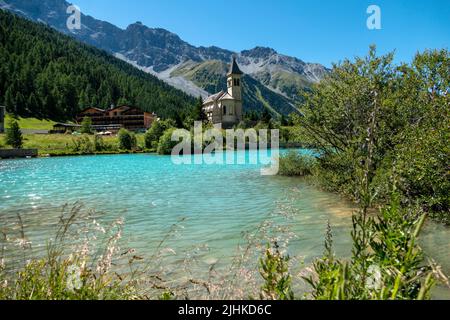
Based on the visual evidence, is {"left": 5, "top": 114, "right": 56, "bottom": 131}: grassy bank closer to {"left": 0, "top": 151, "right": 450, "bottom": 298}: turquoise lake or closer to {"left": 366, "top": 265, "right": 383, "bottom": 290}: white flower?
{"left": 0, "top": 151, "right": 450, "bottom": 298}: turquoise lake

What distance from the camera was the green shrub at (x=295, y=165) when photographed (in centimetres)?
3256

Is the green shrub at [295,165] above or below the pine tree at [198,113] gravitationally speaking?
below

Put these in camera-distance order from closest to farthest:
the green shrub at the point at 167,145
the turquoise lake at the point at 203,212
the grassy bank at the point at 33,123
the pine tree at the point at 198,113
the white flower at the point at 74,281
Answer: the white flower at the point at 74,281 → the turquoise lake at the point at 203,212 → the green shrub at the point at 167,145 → the pine tree at the point at 198,113 → the grassy bank at the point at 33,123

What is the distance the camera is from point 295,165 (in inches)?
1287

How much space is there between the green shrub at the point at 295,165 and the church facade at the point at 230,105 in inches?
4026

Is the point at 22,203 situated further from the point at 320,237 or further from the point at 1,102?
the point at 1,102

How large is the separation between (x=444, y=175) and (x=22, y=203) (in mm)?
21541

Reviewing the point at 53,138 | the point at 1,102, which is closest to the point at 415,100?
the point at 53,138

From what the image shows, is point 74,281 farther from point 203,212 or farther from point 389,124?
point 389,124

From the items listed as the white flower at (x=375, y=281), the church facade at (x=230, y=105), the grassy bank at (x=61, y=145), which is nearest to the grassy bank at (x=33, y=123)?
the grassy bank at (x=61, y=145)

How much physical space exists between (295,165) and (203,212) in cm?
1820

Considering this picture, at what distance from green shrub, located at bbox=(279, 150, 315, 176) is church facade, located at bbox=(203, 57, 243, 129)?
102249 mm

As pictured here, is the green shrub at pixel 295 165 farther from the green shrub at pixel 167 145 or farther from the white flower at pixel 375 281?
the green shrub at pixel 167 145
